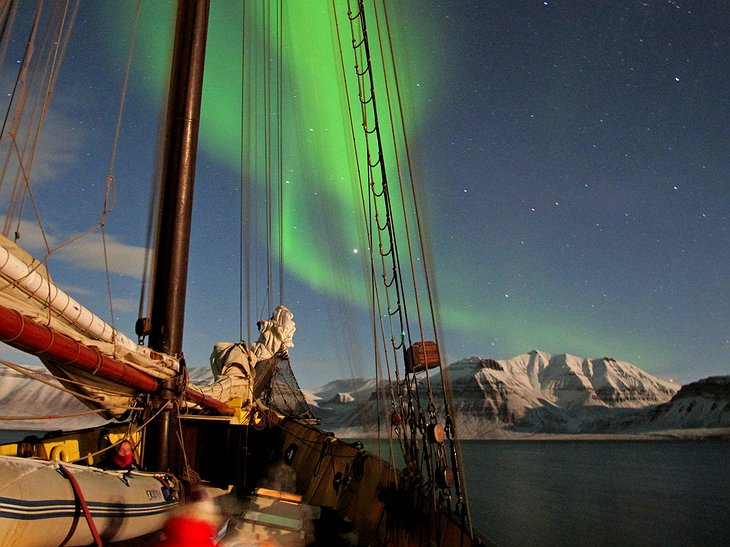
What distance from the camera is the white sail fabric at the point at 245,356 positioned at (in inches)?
285

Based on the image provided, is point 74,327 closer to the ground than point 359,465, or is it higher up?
higher up

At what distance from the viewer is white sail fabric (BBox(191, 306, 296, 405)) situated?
23.8ft

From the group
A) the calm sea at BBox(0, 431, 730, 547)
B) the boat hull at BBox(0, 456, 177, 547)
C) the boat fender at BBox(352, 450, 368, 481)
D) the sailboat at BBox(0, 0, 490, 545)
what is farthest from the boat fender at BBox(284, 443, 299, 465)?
the calm sea at BBox(0, 431, 730, 547)

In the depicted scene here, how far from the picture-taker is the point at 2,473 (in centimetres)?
234

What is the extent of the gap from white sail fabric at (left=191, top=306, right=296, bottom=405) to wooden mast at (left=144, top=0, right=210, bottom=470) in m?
1.50

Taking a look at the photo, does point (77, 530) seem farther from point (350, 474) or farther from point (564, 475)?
point (564, 475)

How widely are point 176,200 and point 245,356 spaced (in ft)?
9.75

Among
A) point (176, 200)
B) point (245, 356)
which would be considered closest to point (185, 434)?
point (245, 356)

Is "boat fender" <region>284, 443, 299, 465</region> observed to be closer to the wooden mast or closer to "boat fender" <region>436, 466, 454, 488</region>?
the wooden mast

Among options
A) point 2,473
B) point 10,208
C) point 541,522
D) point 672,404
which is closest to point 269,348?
point 10,208

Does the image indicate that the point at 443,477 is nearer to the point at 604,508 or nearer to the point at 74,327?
the point at 74,327

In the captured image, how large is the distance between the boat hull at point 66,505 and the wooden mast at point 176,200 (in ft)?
4.04

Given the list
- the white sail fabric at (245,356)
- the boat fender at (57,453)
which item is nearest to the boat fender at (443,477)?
the white sail fabric at (245,356)

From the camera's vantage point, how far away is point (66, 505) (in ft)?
8.64
